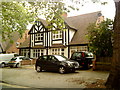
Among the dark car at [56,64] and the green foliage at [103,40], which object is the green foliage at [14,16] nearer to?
the dark car at [56,64]

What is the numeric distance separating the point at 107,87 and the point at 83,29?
2044 cm

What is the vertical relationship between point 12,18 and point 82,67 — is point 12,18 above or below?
above

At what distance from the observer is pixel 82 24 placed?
94.7 feet

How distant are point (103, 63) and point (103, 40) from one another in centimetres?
208

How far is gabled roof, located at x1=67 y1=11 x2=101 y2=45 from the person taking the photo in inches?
1011

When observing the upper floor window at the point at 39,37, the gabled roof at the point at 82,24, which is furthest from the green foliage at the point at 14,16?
the upper floor window at the point at 39,37

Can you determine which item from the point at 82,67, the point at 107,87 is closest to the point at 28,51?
the point at 82,67

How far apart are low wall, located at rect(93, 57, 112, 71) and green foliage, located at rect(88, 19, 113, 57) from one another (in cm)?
53

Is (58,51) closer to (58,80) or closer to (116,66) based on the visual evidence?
(58,80)

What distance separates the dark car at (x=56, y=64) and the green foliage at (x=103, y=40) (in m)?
2.37

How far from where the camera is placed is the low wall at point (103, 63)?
45.8ft

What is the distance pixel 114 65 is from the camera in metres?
7.57

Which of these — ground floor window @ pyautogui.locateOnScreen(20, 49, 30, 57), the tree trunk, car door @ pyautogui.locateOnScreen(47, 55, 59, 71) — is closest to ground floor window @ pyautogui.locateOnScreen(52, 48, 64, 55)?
ground floor window @ pyautogui.locateOnScreen(20, 49, 30, 57)

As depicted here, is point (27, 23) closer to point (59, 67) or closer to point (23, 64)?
point (59, 67)
